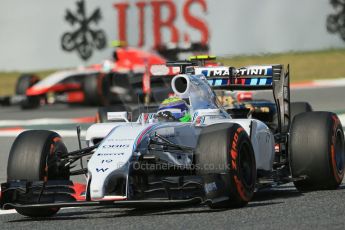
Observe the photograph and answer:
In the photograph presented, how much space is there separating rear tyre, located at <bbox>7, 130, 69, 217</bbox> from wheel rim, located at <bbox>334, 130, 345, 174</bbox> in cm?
274

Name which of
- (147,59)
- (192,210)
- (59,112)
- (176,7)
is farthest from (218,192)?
(176,7)

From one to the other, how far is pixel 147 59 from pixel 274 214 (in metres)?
17.2

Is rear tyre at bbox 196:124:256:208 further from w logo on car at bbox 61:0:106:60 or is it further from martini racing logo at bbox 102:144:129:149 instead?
w logo on car at bbox 61:0:106:60

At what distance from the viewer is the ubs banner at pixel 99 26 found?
27.4m

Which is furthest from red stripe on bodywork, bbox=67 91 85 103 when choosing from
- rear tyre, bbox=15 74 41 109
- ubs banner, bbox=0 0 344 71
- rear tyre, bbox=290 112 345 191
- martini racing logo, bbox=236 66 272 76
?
rear tyre, bbox=290 112 345 191

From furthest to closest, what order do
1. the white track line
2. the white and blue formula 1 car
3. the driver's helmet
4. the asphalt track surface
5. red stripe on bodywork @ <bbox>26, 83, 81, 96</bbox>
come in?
red stripe on bodywork @ <bbox>26, 83, 81, 96</bbox>, the white track line, the driver's helmet, the white and blue formula 1 car, the asphalt track surface

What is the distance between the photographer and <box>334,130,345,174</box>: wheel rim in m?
9.70

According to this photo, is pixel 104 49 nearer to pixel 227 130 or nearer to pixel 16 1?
pixel 16 1

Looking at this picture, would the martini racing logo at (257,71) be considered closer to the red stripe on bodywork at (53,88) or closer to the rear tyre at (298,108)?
the rear tyre at (298,108)

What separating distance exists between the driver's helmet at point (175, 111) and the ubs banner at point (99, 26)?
57.7 feet

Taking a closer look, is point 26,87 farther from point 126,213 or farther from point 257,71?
point 126,213

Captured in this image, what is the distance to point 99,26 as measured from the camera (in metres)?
27.8

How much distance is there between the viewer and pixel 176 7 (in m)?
27.6

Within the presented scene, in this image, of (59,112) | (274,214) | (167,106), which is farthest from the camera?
(59,112)
